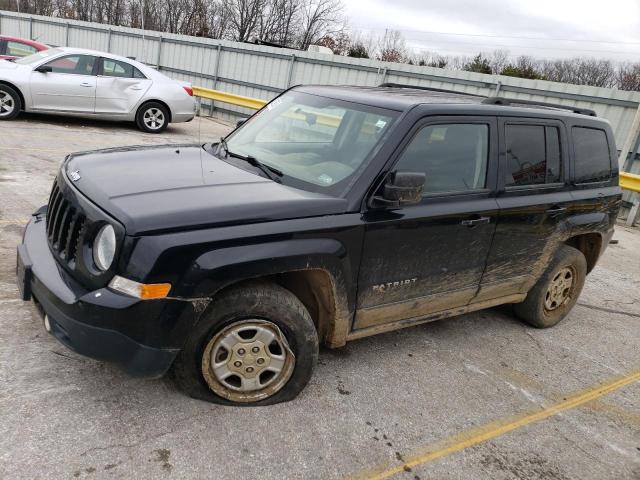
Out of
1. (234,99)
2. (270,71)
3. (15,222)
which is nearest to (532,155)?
(15,222)

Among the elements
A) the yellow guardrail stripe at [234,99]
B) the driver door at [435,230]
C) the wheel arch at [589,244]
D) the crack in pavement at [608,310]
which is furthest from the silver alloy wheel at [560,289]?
the yellow guardrail stripe at [234,99]

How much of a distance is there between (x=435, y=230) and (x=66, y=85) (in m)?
9.39

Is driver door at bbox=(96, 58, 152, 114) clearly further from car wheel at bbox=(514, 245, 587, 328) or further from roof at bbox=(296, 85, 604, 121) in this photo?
car wheel at bbox=(514, 245, 587, 328)

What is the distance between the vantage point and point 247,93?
17359mm

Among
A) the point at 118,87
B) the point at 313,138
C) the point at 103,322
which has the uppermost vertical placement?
the point at 313,138

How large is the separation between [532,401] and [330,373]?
1370mm

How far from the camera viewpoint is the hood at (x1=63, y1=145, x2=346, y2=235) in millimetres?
2621

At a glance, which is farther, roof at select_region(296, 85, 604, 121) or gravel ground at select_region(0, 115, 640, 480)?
roof at select_region(296, 85, 604, 121)

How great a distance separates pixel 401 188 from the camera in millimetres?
3068

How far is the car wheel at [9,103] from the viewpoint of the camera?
10078mm

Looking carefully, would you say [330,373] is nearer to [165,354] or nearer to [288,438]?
[288,438]

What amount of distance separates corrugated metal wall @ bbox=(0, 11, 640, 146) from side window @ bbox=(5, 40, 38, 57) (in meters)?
6.23

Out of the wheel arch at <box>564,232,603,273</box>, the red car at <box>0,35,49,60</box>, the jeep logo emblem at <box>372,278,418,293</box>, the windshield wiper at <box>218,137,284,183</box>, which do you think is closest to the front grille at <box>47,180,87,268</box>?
the windshield wiper at <box>218,137,284,183</box>

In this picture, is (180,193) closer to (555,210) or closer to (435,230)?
(435,230)
